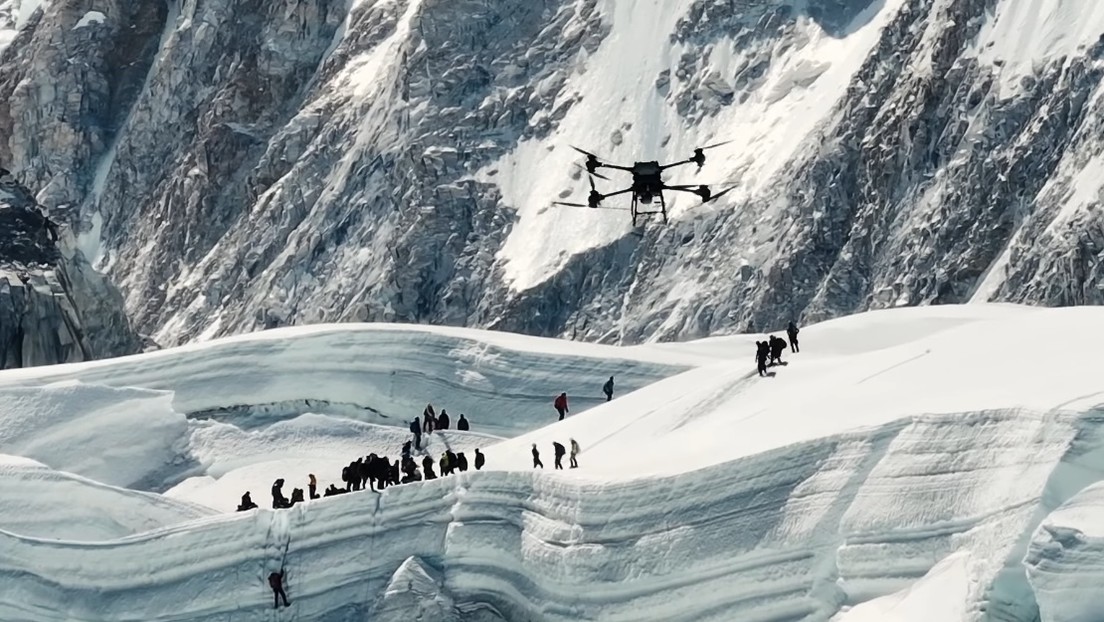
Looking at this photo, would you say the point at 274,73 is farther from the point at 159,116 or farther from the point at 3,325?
the point at 3,325

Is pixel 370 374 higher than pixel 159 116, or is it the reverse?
pixel 159 116

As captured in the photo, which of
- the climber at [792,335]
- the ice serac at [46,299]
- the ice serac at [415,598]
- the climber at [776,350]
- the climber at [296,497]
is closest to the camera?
the ice serac at [415,598]

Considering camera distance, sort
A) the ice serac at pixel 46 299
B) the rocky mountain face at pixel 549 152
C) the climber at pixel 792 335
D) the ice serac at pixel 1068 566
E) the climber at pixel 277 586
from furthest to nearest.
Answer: the rocky mountain face at pixel 549 152, the ice serac at pixel 46 299, the climber at pixel 792 335, the climber at pixel 277 586, the ice serac at pixel 1068 566

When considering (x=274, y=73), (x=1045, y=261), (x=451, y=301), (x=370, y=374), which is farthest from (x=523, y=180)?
(x=370, y=374)

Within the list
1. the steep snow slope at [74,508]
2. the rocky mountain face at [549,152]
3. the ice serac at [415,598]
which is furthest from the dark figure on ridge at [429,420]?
the rocky mountain face at [549,152]

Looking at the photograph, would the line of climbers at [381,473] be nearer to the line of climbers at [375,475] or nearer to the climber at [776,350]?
the line of climbers at [375,475]

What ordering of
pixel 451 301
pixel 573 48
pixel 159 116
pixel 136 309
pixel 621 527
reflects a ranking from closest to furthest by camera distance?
pixel 621 527 < pixel 451 301 < pixel 573 48 < pixel 136 309 < pixel 159 116

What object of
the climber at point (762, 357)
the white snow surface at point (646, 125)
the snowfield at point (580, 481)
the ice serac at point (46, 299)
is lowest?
the snowfield at point (580, 481)
